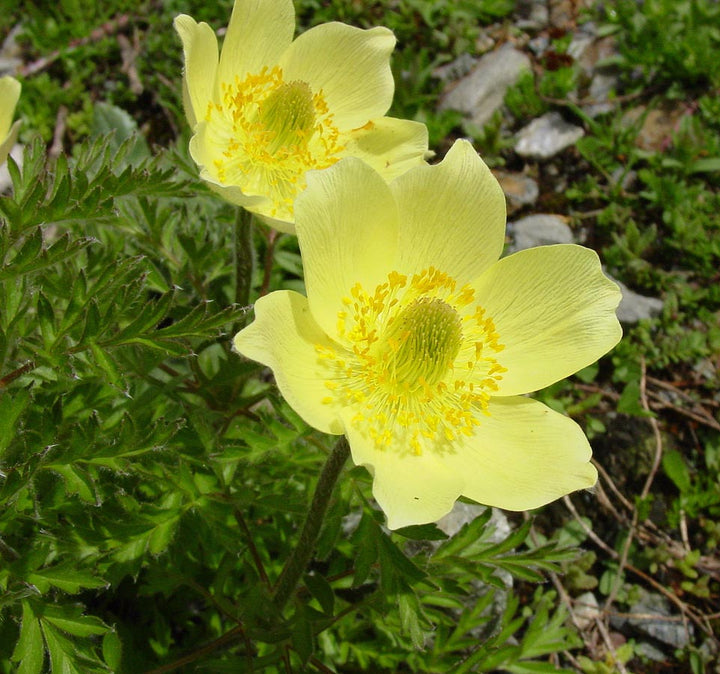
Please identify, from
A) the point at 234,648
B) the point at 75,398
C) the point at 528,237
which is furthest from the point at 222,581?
the point at 528,237

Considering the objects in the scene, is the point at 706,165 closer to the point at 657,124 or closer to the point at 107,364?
the point at 657,124

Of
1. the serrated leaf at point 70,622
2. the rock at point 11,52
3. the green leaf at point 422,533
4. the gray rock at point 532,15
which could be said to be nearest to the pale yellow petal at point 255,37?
the green leaf at point 422,533

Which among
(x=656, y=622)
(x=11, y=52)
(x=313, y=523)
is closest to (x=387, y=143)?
(x=313, y=523)

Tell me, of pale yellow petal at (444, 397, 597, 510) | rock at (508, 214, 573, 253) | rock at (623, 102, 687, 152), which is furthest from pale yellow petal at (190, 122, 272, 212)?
rock at (623, 102, 687, 152)

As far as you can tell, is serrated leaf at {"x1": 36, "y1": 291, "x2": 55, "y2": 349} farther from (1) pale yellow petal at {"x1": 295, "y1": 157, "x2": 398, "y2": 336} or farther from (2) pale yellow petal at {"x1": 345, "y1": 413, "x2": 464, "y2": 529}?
(2) pale yellow petal at {"x1": 345, "y1": 413, "x2": 464, "y2": 529}

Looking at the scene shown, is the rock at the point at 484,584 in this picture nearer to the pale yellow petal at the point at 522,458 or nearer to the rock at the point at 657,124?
the pale yellow petal at the point at 522,458

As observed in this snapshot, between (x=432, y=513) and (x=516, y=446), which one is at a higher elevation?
(x=432, y=513)

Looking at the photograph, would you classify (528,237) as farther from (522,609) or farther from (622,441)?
(522,609)
